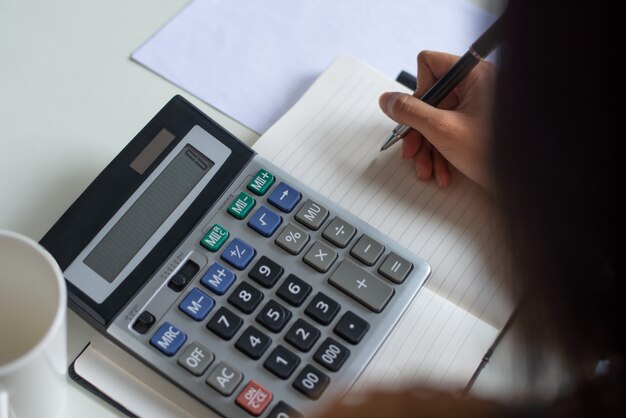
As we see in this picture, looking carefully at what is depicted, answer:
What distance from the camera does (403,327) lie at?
0.51m

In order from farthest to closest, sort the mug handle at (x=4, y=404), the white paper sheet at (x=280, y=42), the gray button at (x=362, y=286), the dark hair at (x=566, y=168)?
the white paper sheet at (x=280, y=42) < the gray button at (x=362, y=286) < the mug handle at (x=4, y=404) < the dark hair at (x=566, y=168)

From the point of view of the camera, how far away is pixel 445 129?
56 cm

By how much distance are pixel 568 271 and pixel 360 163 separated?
1.02 feet

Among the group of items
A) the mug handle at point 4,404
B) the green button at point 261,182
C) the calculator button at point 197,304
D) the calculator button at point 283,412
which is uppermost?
the green button at point 261,182

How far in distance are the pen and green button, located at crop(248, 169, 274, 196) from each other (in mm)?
102

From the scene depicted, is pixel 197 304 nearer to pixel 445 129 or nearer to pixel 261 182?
pixel 261 182

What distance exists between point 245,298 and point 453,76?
0.72 ft

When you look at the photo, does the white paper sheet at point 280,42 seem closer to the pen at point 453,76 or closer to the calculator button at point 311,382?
the pen at point 453,76

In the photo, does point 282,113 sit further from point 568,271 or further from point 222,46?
point 568,271

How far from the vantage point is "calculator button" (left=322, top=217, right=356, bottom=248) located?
513mm

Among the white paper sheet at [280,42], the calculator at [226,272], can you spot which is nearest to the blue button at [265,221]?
the calculator at [226,272]

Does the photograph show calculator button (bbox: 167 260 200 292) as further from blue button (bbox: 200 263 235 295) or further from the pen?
the pen

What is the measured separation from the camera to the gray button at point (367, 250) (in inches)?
20.0

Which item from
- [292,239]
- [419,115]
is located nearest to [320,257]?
[292,239]
